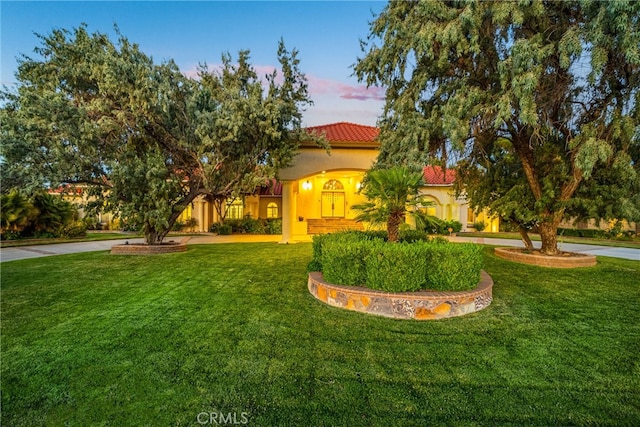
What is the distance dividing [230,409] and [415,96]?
895 cm

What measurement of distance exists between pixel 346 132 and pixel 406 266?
12328mm

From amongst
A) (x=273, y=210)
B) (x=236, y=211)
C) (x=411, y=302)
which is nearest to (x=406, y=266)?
(x=411, y=302)

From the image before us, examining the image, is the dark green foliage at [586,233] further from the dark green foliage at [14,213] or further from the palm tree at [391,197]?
the dark green foliage at [14,213]

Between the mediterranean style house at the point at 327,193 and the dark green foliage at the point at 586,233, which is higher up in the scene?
the mediterranean style house at the point at 327,193

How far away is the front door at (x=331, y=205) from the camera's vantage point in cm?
2084

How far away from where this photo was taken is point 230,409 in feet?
9.71

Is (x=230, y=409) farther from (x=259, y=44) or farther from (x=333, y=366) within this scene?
(x=259, y=44)

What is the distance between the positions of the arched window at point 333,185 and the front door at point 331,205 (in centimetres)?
26

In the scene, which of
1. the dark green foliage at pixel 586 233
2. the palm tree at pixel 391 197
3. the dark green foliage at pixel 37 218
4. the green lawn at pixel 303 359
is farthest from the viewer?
the dark green foliage at pixel 586 233

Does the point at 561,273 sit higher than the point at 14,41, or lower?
lower

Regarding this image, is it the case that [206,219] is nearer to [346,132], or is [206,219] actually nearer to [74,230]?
[74,230]

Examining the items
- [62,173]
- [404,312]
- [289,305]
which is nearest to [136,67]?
[62,173]

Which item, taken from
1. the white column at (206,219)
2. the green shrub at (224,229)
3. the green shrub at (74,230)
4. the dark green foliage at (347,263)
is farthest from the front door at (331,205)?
the dark green foliage at (347,263)

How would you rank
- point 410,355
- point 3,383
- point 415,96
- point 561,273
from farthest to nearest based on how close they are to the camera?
1. point 415,96
2. point 561,273
3. point 410,355
4. point 3,383
